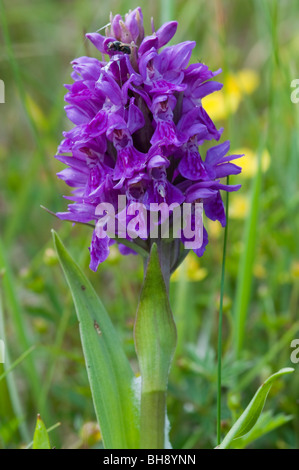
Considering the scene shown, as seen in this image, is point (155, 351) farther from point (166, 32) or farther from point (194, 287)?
point (194, 287)

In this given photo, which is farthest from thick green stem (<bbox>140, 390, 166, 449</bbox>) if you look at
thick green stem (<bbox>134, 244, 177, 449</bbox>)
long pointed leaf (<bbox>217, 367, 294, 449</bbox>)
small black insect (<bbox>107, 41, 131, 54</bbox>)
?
small black insect (<bbox>107, 41, 131, 54</bbox>)

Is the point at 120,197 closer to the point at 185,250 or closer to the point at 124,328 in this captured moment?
the point at 185,250

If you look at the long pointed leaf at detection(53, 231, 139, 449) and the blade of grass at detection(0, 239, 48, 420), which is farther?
the blade of grass at detection(0, 239, 48, 420)

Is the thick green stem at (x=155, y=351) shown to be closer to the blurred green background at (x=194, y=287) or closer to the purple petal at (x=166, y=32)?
the blurred green background at (x=194, y=287)

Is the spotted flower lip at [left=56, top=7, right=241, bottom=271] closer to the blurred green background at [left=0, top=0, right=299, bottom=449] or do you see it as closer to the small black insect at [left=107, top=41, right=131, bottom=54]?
the small black insect at [left=107, top=41, right=131, bottom=54]

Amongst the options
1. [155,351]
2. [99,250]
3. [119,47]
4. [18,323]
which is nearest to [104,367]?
[155,351]

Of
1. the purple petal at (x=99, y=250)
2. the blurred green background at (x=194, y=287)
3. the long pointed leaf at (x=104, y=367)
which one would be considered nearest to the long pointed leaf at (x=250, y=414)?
the blurred green background at (x=194, y=287)
